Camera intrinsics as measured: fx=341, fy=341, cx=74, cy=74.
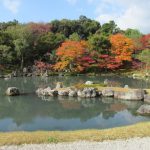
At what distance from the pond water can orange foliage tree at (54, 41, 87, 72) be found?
1955cm

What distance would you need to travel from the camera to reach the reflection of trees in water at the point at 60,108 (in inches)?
931

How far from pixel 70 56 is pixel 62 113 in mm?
26912

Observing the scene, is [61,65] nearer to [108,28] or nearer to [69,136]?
[108,28]

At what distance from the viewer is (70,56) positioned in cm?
5066

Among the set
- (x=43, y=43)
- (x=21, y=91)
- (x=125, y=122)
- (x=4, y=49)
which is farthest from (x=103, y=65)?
(x=125, y=122)

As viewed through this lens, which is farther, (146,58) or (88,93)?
(146,58)

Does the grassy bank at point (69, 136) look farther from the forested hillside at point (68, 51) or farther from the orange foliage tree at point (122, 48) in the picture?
the orange foliage tree at point (122, 48)

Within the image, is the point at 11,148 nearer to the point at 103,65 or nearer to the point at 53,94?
the point at 53,94

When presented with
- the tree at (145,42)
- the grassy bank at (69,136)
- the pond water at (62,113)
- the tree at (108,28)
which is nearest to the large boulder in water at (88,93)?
the pond water at (62,113)

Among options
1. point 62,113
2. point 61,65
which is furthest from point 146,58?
point 62,113

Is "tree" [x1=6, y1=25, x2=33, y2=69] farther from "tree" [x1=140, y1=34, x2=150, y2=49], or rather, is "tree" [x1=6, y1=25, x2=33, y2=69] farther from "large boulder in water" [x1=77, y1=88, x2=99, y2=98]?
"large boulder in water" [x1=77, y1=88, x2=99, y2=98]

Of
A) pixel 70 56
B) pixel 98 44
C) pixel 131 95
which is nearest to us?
pixel 131 95

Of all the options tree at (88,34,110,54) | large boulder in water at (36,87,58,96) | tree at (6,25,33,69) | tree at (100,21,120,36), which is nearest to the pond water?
large boulder in water at (36,87,58,96)

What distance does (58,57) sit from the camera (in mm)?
53281
